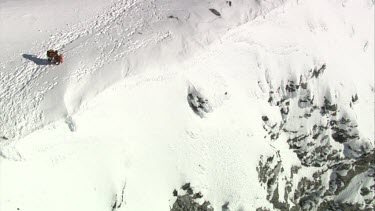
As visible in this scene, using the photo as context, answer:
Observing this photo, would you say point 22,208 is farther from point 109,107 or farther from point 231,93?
point 231,93

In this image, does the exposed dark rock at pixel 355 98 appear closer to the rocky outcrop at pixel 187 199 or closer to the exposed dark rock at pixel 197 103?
the exposed dark rock at pixel 197 103

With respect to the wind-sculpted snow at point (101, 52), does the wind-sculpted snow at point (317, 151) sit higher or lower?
lower

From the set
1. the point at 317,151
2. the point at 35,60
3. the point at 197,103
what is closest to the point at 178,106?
the point at 197,103

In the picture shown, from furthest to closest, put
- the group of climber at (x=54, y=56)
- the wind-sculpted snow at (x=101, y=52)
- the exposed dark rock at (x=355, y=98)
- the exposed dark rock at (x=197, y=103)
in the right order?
the exposed dark rock at (x=355, y=98) → the exposed dark rock at (x=197, y=103) → the group of climber at (x=54, y=56) → the wind-sculpted snow at (x=101, y=52)

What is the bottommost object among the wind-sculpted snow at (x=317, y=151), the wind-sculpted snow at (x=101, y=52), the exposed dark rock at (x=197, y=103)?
the wind-sculpted snow at (x=317, y=151)

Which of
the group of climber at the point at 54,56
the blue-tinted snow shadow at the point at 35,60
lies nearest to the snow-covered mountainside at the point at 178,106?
the blue-tinted snow shadow at the point at 35,60

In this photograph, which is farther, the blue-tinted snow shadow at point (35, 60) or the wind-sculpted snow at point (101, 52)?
the blue-tinted snow shadow at point (35, 60)

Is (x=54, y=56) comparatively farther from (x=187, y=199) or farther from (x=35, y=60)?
(x=187, y=199)
